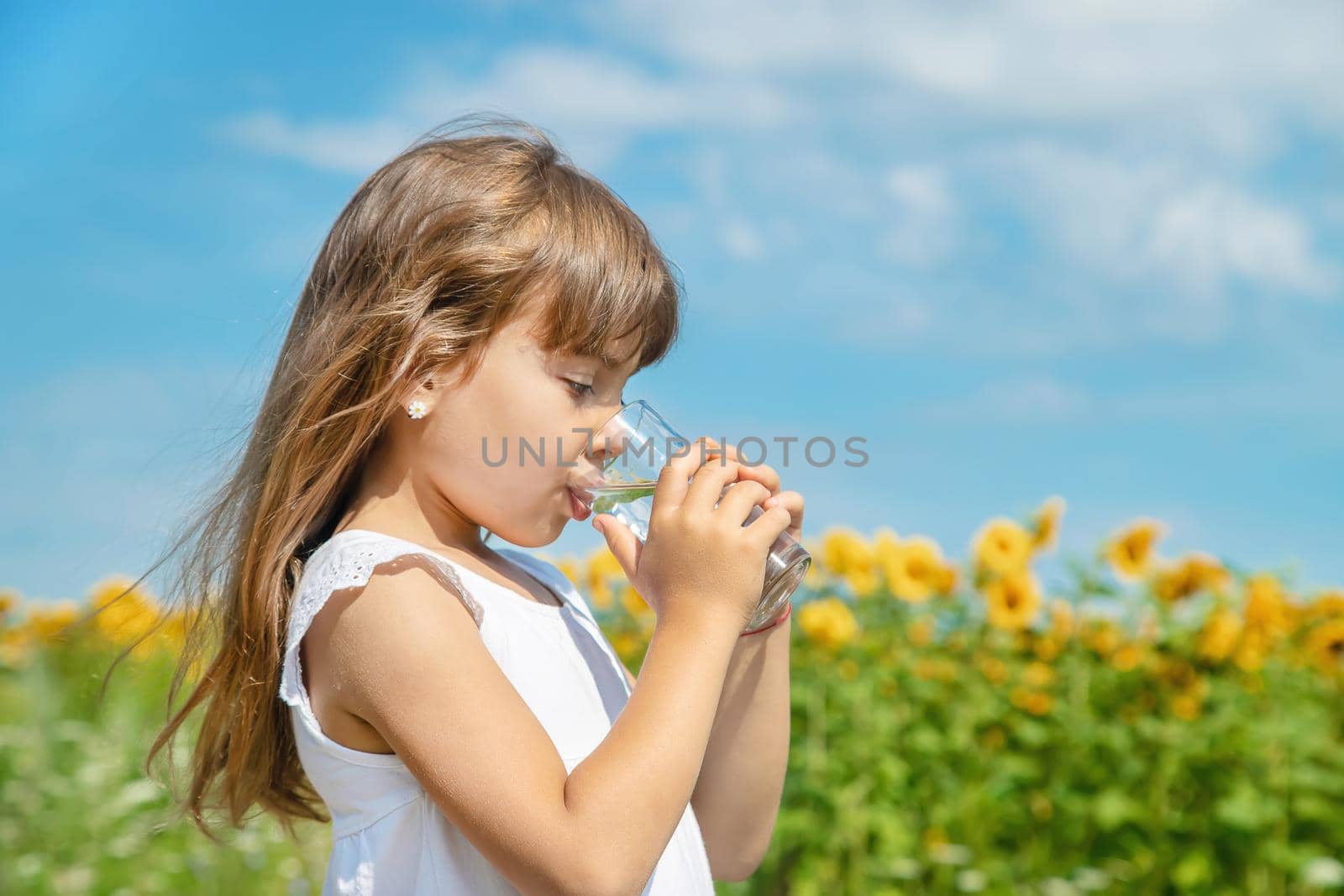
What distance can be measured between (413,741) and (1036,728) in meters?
2.52

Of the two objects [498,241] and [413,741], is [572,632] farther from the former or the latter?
[498,241]

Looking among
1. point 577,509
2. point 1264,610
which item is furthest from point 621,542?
point 1264,610

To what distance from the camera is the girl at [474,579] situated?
4.04ft

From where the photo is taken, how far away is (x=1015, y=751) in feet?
11.3

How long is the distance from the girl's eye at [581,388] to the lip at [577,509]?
0.40 ft

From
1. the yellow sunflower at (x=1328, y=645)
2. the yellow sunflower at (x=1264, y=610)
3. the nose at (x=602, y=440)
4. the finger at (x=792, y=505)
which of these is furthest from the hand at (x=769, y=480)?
the yellow sunflower at (x=1328, y=645)

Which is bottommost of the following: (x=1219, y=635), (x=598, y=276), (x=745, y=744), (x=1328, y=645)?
(x=745, y=744)

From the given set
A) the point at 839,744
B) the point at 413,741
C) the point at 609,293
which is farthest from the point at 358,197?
the point at 839,744

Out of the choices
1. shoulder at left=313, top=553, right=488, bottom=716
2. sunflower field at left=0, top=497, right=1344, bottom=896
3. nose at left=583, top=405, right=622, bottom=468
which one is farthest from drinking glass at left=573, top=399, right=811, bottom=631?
sunflower field at left=0, top=497, right=1344, bottom=896

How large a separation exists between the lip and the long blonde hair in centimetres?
19

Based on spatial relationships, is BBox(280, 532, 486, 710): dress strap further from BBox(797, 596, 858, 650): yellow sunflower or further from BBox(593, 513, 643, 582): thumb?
BBox(797, 596, 858, 650): yellow sunflower

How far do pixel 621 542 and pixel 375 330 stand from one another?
1.31 feet

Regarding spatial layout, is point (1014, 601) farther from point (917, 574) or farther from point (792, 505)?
point (792, 505)

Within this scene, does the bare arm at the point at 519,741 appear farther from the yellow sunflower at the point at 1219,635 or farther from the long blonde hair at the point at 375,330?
the yellow sunflower at the point at 1219,635
